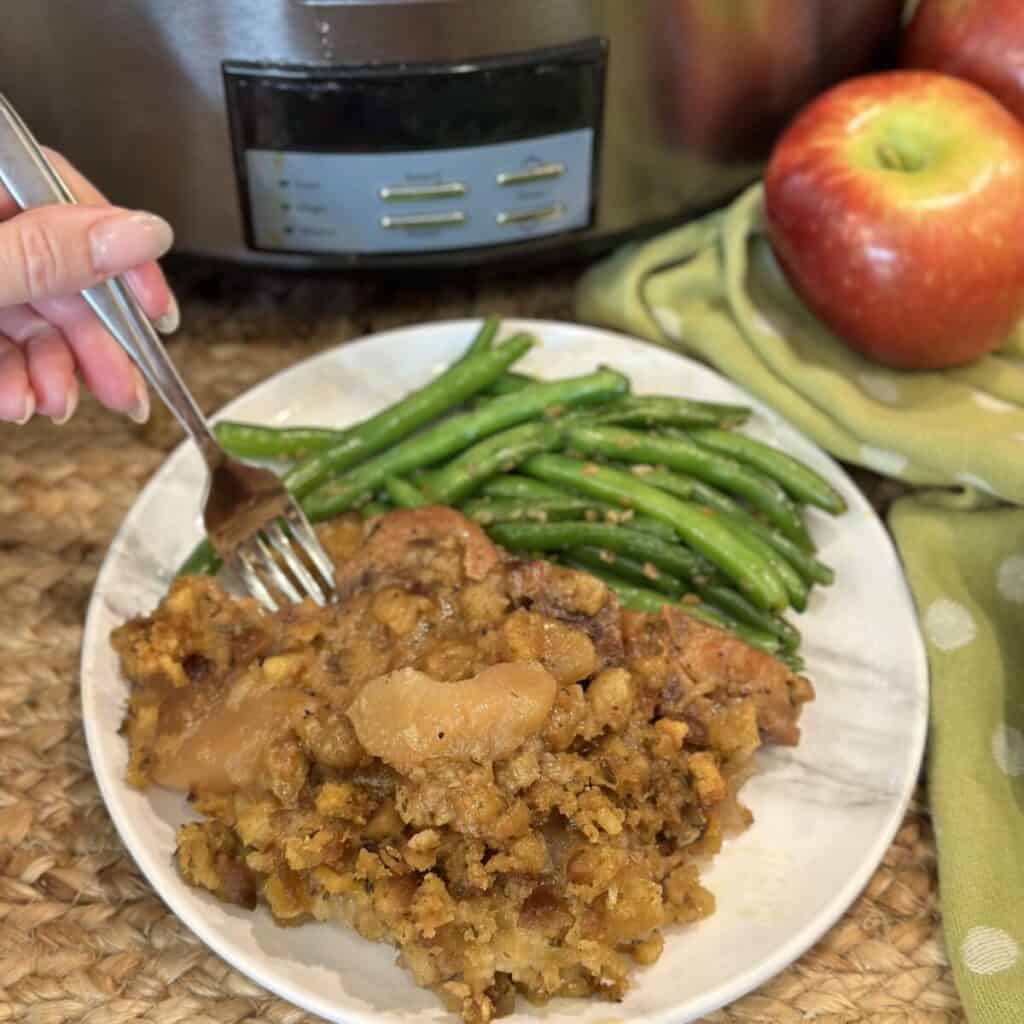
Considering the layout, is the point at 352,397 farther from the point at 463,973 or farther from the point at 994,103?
the point at 994,103

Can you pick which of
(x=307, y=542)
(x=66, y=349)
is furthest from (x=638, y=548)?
(x=66, y=349)

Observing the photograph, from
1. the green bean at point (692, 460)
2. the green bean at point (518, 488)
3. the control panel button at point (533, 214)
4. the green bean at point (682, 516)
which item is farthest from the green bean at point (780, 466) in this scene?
the control panel button at point (533, 214)

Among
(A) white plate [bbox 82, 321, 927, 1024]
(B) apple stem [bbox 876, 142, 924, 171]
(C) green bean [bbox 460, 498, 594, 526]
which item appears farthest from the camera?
(B) apple stem [bbox 876, 142, 924, 171]

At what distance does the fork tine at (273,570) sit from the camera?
54.9 inches

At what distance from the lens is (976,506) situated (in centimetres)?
152

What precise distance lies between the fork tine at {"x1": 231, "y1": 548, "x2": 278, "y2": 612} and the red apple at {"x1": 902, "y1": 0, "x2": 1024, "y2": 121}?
123cm

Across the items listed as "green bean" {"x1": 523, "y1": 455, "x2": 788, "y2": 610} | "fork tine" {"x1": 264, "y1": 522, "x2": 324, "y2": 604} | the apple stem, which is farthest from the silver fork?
the apple stem

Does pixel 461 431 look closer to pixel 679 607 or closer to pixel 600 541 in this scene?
pixel 600 541

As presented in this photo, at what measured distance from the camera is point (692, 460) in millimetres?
1507

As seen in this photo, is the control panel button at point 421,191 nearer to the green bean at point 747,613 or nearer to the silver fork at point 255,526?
the silver fork at point 255,526

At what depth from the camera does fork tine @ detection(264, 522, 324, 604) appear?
54.8 inches

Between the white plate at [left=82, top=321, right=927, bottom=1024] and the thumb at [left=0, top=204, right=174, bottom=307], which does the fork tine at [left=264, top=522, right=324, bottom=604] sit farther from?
the thumb at [left=0, top=204, right=174, bottom=307]

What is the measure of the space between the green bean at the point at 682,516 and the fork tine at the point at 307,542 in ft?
0.98

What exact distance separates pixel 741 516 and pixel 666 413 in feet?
0.57
